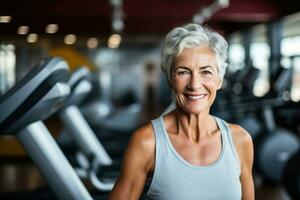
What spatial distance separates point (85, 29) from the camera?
385 inches

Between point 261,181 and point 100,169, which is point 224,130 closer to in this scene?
point 100,169

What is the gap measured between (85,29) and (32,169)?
539 cm

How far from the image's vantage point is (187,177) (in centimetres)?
108

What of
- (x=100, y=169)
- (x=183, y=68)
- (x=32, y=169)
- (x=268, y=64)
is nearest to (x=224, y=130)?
(x=183, y=68)

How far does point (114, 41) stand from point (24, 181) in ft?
25.8

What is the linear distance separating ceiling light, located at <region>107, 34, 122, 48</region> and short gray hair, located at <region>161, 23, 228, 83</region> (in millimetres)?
10133

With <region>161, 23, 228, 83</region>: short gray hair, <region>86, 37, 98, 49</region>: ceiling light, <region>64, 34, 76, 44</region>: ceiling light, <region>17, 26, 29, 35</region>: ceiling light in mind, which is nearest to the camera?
<region>161, 23, 228, 83</region>: short gray hair

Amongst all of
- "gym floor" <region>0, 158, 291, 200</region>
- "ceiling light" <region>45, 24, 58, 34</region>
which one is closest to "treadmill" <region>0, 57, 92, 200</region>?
"gym floor" <region>0, 158, 291, 200</region>

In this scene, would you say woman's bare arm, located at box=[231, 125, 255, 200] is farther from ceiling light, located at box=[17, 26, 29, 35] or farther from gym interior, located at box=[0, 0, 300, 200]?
ceiling light, located at box=[17, 26, 29, 35]

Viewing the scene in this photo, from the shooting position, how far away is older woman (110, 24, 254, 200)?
3.56 ft

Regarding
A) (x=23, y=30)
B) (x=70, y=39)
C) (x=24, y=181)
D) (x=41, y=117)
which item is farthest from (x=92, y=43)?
(x=41, y=117)

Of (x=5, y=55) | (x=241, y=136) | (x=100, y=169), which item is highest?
(x=241, y=136)

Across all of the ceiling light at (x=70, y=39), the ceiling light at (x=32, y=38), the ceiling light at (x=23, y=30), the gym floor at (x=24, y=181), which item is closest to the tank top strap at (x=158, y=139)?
the gym floor at (x=24, y=181)

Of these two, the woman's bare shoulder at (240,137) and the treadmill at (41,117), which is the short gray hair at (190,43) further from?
the treadmill at (41,117)
